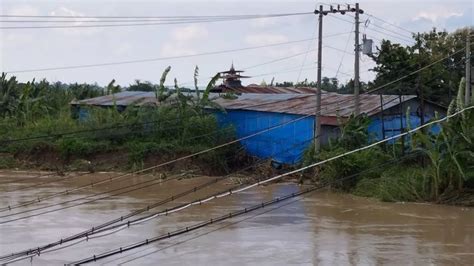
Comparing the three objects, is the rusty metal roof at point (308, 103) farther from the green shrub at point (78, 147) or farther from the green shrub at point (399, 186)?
the green shrub at point (78, 147)


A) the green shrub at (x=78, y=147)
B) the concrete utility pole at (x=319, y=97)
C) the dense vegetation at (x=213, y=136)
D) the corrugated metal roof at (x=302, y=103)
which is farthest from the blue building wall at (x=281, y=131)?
the green shrub at (x=78, y=147)

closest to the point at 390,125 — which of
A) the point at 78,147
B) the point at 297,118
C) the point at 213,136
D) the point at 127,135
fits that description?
the point at 297,118

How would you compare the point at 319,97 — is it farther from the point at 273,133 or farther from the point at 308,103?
the point at 308,103

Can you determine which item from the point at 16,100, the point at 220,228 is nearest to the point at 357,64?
the point at 220,228

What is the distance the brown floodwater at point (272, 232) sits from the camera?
1074 cm

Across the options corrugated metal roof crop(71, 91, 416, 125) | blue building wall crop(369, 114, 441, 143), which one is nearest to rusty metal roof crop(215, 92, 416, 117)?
corrugated metal roof crop(71, 91, 416, 125)

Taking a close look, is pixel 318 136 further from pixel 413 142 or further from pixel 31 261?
pixel 31 261

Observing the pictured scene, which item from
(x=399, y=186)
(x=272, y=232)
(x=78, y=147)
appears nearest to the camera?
(x=272, y=232)

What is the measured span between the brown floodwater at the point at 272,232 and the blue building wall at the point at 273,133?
6.90 feet

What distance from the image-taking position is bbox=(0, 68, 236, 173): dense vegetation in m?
21.6

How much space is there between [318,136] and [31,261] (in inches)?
373

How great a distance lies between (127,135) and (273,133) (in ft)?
17.3

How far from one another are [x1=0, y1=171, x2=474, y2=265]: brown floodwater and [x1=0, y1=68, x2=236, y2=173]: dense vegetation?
379 centimetres

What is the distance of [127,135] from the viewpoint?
899 inches
